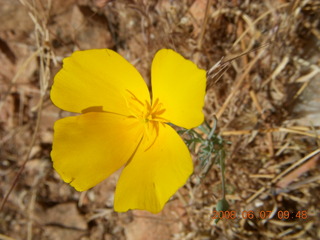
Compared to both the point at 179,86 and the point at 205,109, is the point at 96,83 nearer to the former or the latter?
the point at 179,86

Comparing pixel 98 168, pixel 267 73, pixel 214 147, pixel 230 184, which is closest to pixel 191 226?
pixel 230 184

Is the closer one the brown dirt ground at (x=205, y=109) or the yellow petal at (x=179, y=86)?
the yellow petal at (x=179, y=86)

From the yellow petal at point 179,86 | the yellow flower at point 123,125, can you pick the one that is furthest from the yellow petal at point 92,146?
the yellow petal at point 179,86

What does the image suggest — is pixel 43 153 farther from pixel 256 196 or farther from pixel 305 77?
pixel 305 77
